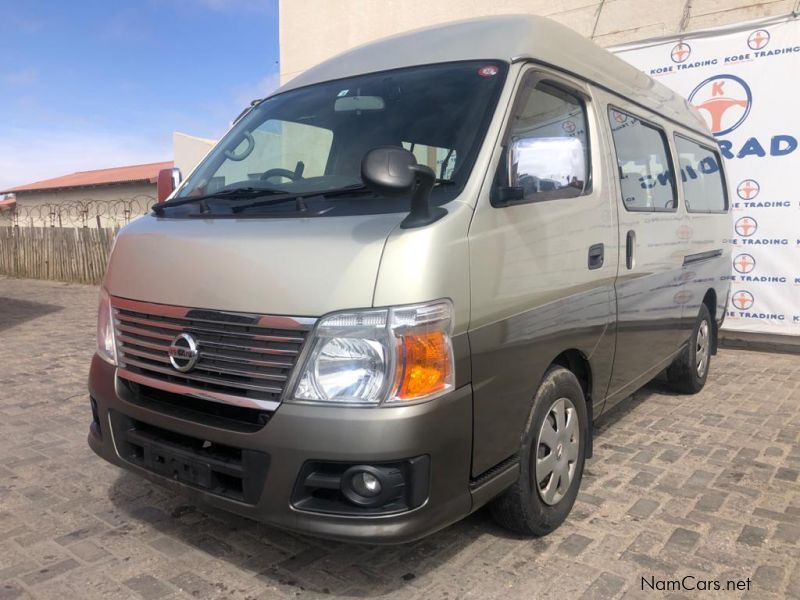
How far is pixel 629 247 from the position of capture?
379 cm

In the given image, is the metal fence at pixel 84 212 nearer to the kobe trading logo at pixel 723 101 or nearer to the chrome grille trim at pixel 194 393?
the kobe trading logo at pixel 723 101

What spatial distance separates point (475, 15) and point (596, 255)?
710 cm

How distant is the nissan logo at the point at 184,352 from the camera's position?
2555 mm

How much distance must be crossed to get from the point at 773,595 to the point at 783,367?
16.5ft

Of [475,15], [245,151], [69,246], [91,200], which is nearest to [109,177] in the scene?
[91,200]

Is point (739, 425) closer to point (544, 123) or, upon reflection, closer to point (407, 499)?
point (544, 123)

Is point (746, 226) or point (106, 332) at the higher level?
point (746, 226)

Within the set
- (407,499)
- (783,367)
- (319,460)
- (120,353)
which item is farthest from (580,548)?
(783,367)

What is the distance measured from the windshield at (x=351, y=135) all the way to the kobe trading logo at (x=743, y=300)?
6.20 meters

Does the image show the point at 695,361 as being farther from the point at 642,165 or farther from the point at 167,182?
the point at 167,182

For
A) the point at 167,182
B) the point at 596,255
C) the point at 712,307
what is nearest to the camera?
the point at 596,255

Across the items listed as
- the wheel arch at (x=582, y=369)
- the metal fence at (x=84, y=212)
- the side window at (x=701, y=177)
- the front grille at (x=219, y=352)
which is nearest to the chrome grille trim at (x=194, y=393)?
the front grille at (x=219, y=352)

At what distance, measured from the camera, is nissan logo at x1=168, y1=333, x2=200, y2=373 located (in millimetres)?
2555

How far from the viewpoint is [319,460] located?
7.55 ft
